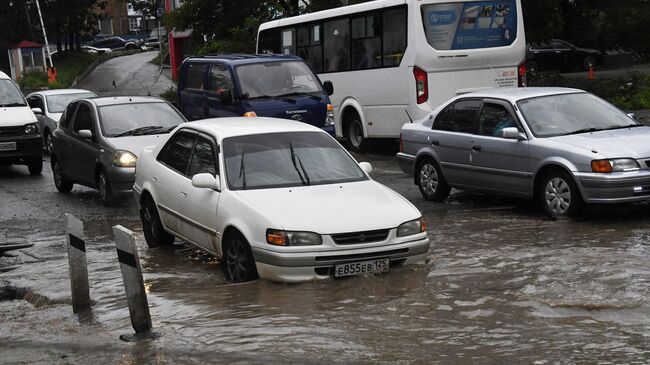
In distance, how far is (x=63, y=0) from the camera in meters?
72.8

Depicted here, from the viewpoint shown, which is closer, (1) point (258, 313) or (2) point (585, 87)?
(1) point (258, 313)

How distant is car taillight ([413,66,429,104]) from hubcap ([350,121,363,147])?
288 cm

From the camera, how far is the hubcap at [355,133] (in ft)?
72.5

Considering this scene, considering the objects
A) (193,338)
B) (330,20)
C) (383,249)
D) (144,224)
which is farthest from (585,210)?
(330,20)

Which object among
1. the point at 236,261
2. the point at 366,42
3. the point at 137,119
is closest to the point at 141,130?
the point at 137,119

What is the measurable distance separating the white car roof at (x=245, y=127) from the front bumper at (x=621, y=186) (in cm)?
324

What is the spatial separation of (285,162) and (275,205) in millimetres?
1056

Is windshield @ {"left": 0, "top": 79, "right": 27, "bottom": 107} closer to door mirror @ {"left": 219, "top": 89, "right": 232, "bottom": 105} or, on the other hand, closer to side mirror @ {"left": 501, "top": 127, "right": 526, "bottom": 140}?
door mirror @ {"left": 219, "top": 89, "right": 232, "bottom": 105}

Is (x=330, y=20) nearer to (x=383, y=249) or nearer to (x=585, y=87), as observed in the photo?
(x=585, y=87)

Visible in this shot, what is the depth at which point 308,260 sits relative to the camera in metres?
8.52

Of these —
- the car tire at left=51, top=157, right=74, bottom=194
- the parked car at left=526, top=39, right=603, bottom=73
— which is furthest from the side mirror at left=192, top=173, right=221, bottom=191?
the parked car at left=526, top=39, right=603, bottom=73

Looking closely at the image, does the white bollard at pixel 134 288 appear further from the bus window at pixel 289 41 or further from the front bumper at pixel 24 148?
the bus window at pixel 289 41

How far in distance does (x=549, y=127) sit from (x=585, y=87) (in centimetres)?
1645

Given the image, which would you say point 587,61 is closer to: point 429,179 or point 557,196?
point 429,179
